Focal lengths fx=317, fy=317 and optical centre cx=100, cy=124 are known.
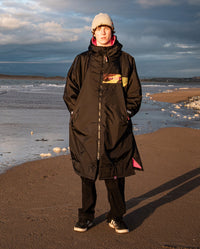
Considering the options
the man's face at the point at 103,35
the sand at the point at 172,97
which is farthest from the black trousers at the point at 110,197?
the sand at the point at 172,97

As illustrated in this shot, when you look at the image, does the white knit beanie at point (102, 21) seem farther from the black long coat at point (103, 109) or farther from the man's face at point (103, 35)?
the black long coat at point (103, 109)

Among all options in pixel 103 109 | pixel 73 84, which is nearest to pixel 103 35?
pixel 73 84

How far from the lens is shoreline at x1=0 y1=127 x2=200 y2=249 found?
3.09m

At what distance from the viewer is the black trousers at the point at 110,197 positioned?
326 cm

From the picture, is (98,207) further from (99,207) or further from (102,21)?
(102,21)

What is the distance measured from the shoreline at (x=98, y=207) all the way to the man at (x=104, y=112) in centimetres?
24

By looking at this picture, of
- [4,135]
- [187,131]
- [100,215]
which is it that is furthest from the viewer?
[187,131]

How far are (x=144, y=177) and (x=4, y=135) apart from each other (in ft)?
14.6

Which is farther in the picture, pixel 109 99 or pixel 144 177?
pixel 144 177

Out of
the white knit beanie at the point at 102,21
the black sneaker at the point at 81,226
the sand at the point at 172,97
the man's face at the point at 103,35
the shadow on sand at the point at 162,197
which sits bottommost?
the shadow on sand at the point at 162,197

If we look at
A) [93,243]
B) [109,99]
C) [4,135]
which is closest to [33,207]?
[93,243]

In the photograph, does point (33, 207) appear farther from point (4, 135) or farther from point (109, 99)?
point (4, 135)

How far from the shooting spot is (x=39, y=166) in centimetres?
554

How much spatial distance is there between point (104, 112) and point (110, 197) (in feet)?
3.00
